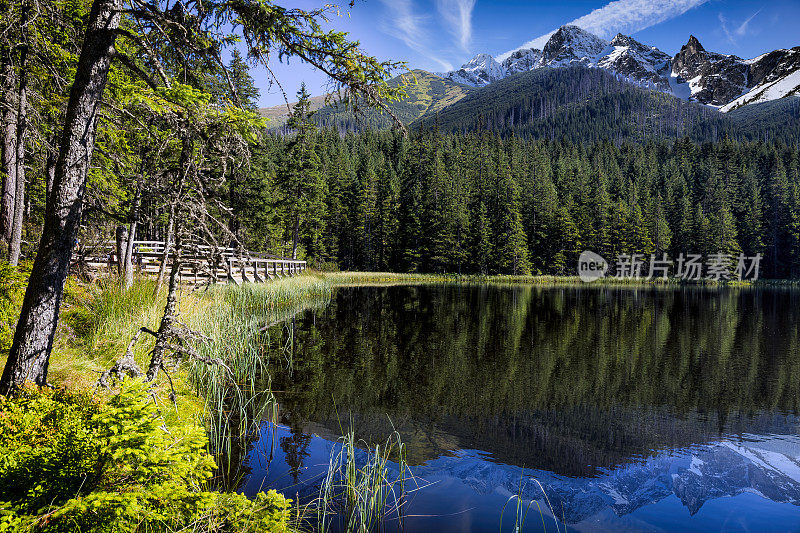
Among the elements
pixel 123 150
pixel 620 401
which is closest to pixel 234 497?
pixel 620 401

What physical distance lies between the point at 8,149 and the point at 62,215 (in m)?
7.48

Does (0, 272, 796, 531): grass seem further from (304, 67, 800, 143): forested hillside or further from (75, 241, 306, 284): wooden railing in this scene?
(304, 67, 800, 143): forested hillside

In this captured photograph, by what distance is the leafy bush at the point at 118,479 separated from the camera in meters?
2.72

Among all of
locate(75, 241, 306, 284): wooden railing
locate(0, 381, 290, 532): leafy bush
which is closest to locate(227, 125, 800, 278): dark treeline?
locate(75, 241, 306, 284): wooden railing

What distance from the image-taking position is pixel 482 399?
9.35 meters

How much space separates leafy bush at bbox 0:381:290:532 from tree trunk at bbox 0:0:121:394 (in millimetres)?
1416

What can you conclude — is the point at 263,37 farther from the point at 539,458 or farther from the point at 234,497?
the point at 539,458

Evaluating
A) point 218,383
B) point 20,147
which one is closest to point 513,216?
point 218,383

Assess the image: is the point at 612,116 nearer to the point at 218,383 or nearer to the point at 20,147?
the point at 218,383

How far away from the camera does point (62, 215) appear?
466 cm

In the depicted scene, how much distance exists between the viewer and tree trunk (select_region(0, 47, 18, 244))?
8.93 m

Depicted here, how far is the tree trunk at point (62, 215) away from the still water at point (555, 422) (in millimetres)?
2863

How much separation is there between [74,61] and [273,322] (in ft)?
36.4

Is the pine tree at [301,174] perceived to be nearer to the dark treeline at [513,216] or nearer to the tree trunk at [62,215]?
the dark treeline at [513,216]
